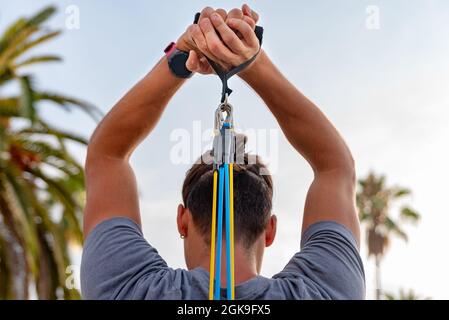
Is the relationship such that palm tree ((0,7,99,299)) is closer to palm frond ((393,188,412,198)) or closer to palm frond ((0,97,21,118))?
palm frond ((0,97,21,118))

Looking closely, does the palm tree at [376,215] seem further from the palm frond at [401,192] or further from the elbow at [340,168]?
the elbow at [340,168]

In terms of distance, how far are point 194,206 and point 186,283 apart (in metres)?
0.27

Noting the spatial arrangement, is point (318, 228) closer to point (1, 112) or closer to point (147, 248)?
point (147, 248)

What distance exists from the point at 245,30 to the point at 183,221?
1.93 feet

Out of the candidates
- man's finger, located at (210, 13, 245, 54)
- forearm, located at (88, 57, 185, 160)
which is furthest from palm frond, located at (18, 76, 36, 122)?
man's finger, located at (210, 13, 245, 54)

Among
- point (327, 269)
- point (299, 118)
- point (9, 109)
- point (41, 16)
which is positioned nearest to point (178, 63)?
point (299, 118)

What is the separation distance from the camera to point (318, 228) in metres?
1.92

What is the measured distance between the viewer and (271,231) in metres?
1.94

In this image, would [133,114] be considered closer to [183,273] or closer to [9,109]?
[183,273]

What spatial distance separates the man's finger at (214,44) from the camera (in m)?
1.77

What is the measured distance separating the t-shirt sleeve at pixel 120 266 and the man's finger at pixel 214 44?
0.54 metres

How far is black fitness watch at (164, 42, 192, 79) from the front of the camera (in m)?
2.03

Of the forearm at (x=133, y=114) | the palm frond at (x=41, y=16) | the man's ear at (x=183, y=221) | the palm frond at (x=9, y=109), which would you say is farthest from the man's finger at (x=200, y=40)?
the palm frond at (x=41, y=16)
